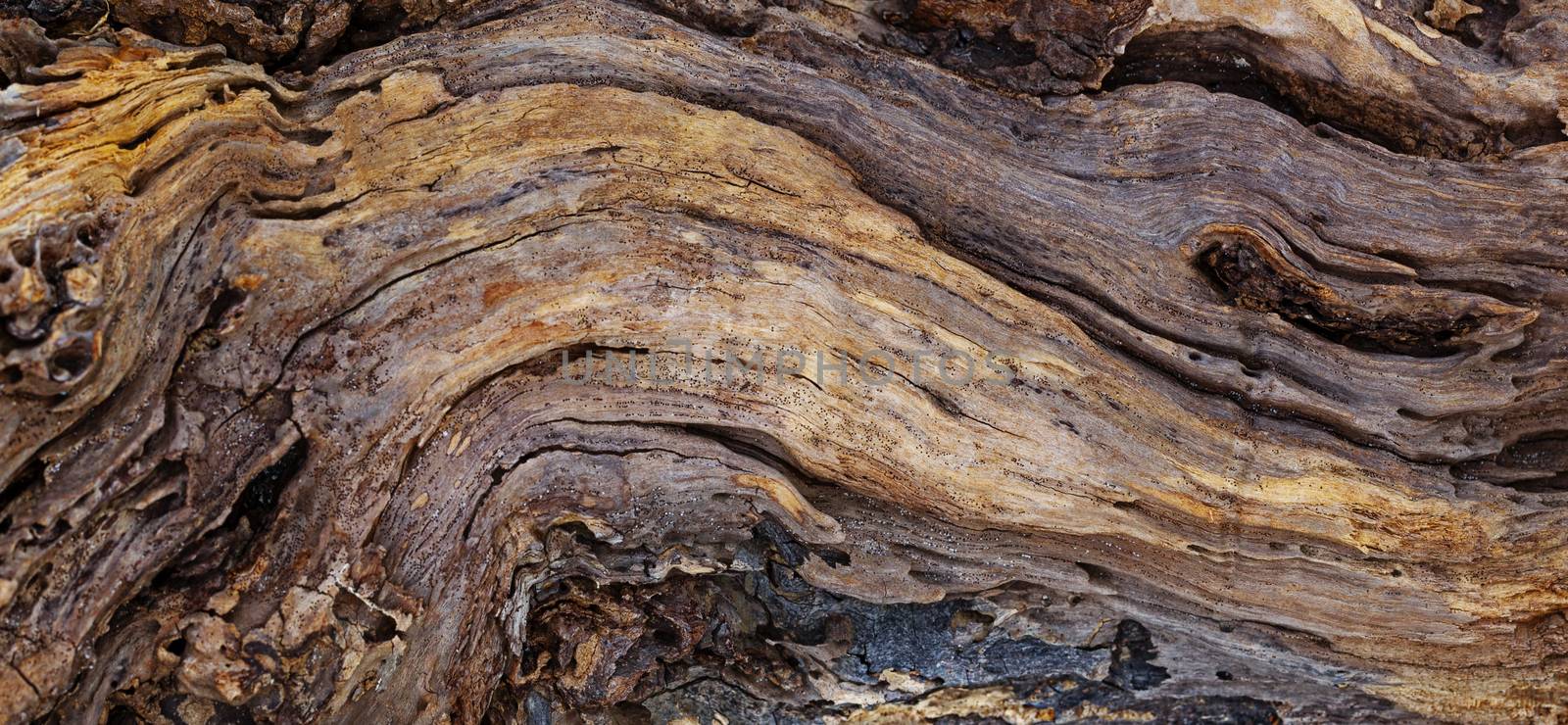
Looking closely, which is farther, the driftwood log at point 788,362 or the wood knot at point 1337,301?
the wood knot at point 1337,301

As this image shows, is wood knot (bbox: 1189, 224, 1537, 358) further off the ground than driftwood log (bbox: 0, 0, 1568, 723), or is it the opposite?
wood knot (bbox: 1189, 224, 1537, 358)

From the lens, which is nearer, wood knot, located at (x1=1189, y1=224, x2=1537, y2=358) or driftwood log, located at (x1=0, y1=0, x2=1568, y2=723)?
driftwood log, located at (x1=0, y1=0, x2=1568, y2=723)

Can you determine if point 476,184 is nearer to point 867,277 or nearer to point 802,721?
point 867,277

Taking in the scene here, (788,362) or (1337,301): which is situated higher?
(1337,301)

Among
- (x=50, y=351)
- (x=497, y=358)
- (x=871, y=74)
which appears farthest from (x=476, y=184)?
(x=871, y=74)

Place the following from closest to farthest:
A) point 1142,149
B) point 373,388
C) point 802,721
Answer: point 373,388, point 1142,149, point 802,721

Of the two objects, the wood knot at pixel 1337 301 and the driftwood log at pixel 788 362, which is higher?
the wood knot at pixel 1337 301

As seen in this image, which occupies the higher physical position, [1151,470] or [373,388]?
[1151,470]

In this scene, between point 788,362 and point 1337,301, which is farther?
point 1337,301
